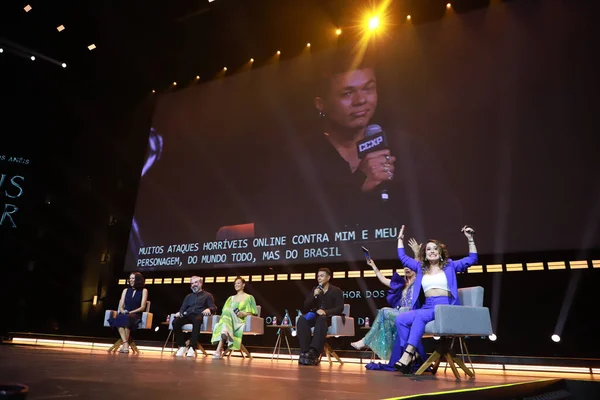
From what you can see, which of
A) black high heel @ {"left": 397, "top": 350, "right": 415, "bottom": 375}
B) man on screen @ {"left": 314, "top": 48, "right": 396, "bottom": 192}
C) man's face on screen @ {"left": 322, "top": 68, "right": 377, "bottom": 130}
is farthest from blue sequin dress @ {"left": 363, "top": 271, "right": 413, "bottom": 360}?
man's face on screen @ {"left": 322, "top": 68, "right": 377, "bottom": 130}

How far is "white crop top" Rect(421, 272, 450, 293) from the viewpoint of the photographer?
123 inches

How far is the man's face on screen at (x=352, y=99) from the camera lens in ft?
21.8

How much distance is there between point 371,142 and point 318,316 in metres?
2.96

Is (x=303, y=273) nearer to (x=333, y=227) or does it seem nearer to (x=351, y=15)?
(x=333, y=227)

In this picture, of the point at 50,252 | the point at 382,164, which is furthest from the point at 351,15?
the point at 50,252

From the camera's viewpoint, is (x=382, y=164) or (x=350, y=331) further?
(x=382, y=164)

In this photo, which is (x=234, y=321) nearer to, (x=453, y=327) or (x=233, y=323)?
(x=233, y=323)

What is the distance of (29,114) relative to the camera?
9.04 metres

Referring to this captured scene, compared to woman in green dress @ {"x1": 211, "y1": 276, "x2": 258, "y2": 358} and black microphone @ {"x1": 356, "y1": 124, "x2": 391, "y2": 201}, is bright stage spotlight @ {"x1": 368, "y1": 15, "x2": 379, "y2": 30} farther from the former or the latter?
woman in green dress @ {"x1": 211, "y1": 276, "x2": 258, "y2": 358}

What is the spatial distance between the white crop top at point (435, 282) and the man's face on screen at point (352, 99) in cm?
380

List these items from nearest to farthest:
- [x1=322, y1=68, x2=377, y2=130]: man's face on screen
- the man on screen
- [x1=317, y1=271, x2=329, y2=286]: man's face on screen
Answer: [x1=317, y1=271, x2=329, y2=286]: man's face on screen < the man on screen < [x1=322, y1=68, x2=377, y2=130]: man's face on screen

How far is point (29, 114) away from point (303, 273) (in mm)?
6803

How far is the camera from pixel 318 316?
4.61 meters

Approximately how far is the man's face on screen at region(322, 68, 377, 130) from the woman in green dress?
9.84 feet
